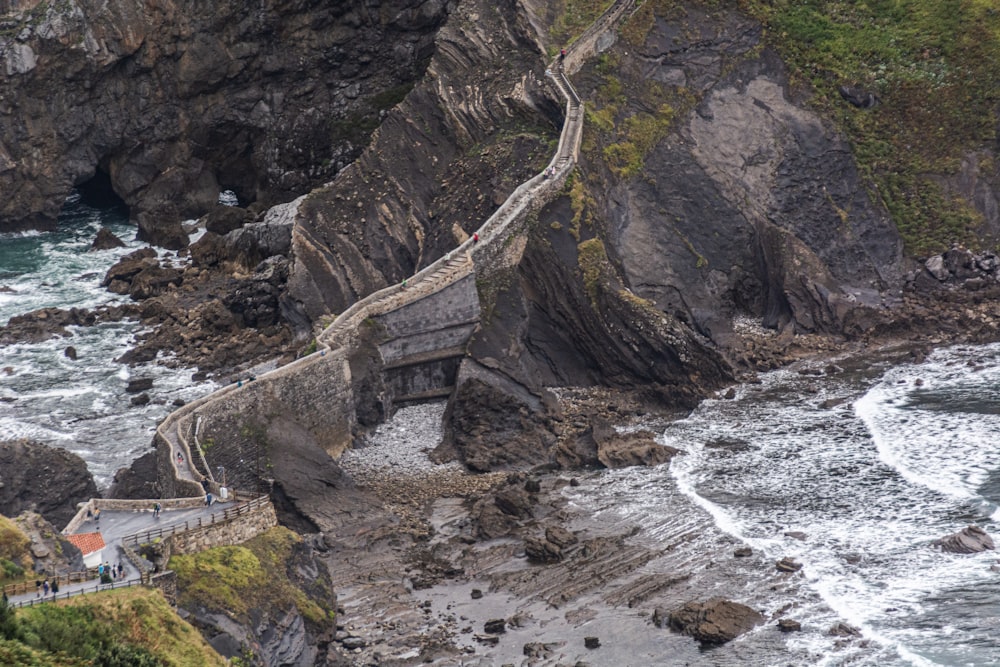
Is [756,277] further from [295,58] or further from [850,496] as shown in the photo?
[295,58]

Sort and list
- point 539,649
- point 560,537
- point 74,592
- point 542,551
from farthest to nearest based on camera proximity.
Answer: point 560,537, point 542,551, point 539,649, point 74,592

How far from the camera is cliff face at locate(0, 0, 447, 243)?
3996 inches

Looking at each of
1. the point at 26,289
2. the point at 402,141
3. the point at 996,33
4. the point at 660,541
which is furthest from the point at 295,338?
the point at 996,33

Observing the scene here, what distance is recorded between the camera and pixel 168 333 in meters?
84.4

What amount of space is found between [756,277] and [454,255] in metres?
18.1

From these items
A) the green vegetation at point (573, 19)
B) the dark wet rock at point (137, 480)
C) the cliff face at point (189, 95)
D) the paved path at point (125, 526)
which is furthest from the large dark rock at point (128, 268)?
the paved path at point (125, 526)

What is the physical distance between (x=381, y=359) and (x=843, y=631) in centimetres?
2865

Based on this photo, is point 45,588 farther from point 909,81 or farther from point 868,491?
point 909,81

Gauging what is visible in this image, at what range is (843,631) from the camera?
50.7m

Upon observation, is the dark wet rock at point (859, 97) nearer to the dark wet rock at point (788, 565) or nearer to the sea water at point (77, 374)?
the sea water at point (77, 374)

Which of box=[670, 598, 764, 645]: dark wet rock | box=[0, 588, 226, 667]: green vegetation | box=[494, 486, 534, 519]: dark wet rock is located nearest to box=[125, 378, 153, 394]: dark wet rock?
box=[494, 486, 534, 519]: dark wet rock

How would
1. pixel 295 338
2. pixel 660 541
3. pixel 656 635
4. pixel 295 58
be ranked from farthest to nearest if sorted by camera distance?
pixel 295 58, pixel 295 338, pixel 660 541, pixel 656 635

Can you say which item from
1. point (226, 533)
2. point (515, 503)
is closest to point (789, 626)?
point (515, 503)

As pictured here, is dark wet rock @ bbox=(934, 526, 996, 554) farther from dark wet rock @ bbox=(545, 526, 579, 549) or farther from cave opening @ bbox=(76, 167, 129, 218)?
cave opening @ bbox=(76, 167, 129, 218)
